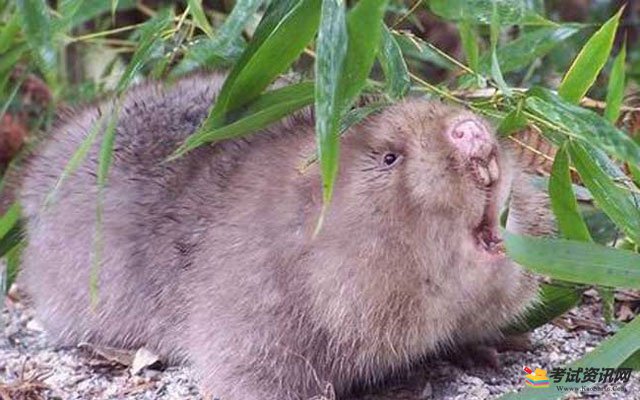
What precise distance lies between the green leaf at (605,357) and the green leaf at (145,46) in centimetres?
72

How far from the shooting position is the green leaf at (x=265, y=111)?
72.9 inches

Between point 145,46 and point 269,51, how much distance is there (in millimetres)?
268

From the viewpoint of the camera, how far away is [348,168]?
181 cm

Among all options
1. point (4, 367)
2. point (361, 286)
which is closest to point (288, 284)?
point (361, 286)

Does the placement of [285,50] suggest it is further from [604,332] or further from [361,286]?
[604,332]

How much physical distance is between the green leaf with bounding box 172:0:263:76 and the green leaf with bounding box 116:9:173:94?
6 cm

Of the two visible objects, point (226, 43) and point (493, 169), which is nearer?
point (493, 169)

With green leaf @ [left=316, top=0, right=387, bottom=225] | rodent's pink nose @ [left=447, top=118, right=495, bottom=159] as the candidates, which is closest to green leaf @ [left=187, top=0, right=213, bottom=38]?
green leaf @ [left=316, top=0, right=387, bottom=225]

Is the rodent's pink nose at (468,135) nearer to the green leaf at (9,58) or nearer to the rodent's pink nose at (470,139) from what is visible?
the rodent's pink nose at (470,139)

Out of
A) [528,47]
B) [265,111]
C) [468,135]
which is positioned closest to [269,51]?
[265,111]

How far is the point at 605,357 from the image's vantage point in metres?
1.74

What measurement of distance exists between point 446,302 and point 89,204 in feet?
2.37

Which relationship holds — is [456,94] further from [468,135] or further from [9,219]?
[9,219]

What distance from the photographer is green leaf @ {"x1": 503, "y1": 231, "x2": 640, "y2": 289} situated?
1688 mm
